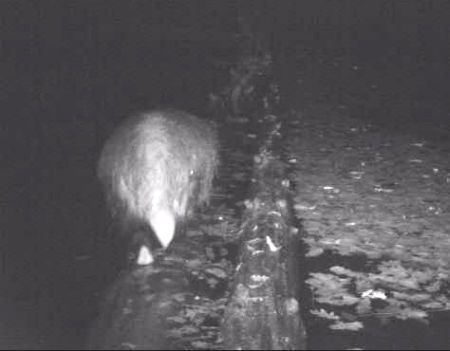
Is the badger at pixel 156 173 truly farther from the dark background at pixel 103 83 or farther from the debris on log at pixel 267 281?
the debris on log at pixel 267 281

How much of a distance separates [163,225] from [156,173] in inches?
17.3

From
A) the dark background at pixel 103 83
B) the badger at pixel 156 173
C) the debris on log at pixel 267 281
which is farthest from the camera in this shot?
the badger at pixel 156 173

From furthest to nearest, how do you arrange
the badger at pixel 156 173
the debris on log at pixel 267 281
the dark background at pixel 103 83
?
the badger at pixel 156 173
the dark background at pixel 103 83
the debris on log at pixel 267 281

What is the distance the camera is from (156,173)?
517 centimetres

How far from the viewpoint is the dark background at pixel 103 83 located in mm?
4930

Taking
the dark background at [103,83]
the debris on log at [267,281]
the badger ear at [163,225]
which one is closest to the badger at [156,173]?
the badger ear at [163,225]

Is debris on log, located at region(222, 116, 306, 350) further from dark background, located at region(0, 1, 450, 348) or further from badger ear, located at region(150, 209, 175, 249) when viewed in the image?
dark background, located at region(0, 1, 450, 348)

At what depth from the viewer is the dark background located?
4.93 meters

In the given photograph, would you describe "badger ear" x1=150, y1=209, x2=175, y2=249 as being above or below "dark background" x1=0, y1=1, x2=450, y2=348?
below

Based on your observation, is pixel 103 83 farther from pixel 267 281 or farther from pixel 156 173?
pixel 267 281

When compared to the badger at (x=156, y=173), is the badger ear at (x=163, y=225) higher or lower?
lower

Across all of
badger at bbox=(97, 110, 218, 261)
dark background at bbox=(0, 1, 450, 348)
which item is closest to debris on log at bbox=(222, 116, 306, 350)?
badger at bbox=(97, 110, 218, 261)

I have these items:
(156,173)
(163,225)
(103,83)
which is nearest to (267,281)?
(163,225)

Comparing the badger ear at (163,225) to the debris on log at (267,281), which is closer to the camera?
the debris on log at (267,281)
